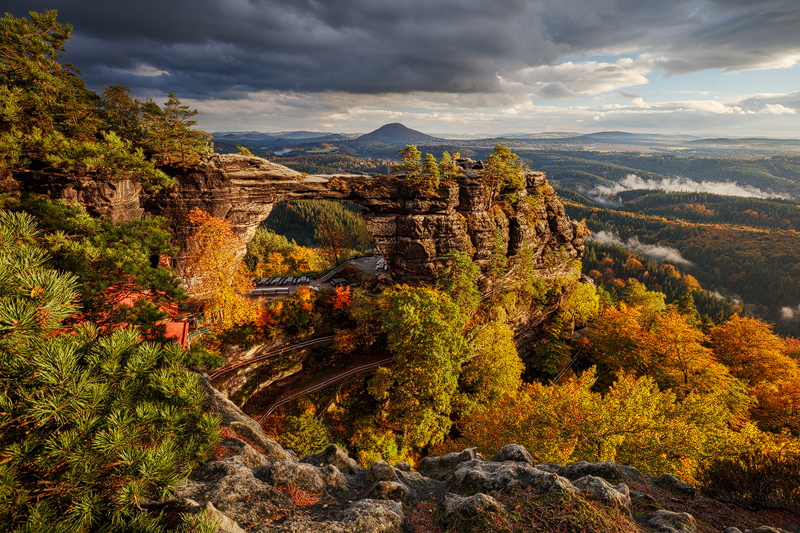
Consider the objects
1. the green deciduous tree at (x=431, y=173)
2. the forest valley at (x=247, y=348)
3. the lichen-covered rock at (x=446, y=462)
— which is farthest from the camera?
the green deciduous tree at (x=431, y=173)

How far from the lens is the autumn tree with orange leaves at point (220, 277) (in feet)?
76.8

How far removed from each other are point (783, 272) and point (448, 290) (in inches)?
7990

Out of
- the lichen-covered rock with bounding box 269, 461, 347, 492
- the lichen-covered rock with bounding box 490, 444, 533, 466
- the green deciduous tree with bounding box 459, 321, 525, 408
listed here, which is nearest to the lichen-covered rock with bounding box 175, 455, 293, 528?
the lichen-covered rock with bounding box 269, 461, 347, 492

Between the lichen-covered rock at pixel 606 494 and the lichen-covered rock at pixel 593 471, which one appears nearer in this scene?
the lichen-covered rock at pixel 606 494

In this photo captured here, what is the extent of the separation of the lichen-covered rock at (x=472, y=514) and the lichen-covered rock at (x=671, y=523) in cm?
462

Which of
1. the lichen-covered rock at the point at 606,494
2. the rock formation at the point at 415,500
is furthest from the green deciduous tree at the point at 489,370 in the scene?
the lichen-covered rock at the point at 606,494

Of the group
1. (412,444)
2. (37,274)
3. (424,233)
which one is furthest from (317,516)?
(424,233)

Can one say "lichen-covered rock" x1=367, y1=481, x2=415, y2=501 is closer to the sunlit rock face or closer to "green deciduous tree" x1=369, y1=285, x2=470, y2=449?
"green deciduous tree" x1=369, y1=285, x2=470, y2=449

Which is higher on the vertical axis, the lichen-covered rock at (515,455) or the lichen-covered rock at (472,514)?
the lichen-covered rock at (472,514)

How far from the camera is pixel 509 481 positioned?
8.82m

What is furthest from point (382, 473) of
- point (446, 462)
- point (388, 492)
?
point (446, 462)

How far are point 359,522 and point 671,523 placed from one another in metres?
8.50

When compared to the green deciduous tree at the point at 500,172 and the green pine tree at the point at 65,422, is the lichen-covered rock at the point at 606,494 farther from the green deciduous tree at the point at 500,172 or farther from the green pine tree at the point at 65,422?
the green deciduous tree at the point at 500,172

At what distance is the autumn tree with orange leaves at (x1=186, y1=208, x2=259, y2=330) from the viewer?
922 inches
